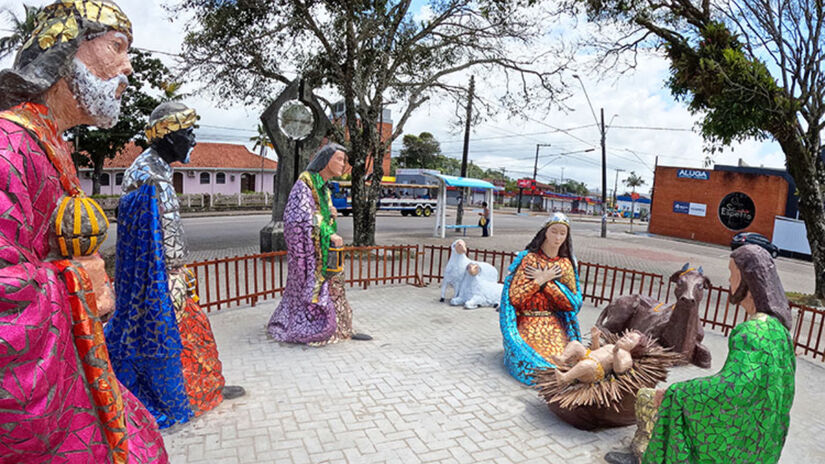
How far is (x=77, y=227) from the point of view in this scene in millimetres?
1446

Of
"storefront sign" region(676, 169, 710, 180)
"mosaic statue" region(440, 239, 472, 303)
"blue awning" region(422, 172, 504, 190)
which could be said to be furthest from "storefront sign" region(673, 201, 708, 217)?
"mosaic statue" region(440, 239, 472, 303)

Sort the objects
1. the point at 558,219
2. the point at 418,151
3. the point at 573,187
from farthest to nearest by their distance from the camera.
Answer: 1. the point at 573,187
2. the point at 418,151
3. the point at 558,219

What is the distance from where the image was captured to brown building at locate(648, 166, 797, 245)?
22.5 meters

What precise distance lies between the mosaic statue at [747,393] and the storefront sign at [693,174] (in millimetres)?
26386

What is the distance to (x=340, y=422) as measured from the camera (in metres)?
3.94

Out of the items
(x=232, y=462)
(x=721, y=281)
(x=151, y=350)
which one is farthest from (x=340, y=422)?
(x=721, y=281)

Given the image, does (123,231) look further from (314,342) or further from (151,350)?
(314,342)

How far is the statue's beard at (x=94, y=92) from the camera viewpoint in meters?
1.64

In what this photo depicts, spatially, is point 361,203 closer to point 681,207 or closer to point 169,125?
point 169,125

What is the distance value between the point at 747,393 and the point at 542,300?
9.25 ft

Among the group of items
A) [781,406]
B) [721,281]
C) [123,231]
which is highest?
[123,231]

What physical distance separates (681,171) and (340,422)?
27.3 metres

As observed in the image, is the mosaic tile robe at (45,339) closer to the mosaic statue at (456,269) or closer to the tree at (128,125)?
the mosaic statue at (456,269)

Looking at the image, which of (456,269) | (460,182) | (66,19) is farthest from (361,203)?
(66,19)
